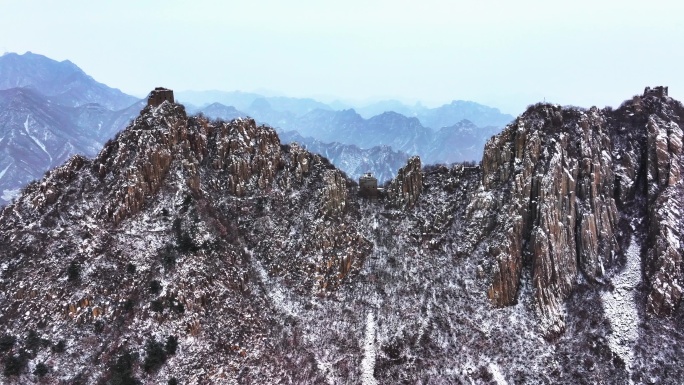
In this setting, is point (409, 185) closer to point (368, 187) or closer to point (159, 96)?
point (368, 187)

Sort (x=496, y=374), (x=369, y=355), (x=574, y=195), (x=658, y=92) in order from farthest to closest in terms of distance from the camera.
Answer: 1. (x=658, y=92)
2. (x=574, y=195)
3. (x=369, y=355)
4. (x=496, y=374)

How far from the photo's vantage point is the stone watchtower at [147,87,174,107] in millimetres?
69500

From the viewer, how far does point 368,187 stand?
237 feet

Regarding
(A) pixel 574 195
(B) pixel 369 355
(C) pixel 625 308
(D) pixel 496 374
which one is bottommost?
(B) pixel 369 355

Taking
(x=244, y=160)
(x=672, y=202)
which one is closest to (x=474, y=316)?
(x=672, y=202)

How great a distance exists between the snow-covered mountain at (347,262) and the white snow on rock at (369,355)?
0.65ft

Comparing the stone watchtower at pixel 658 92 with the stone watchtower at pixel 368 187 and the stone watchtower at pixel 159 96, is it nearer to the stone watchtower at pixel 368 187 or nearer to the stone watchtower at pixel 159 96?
the stone watchtower at pixel 368 187

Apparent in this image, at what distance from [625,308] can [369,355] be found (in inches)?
1370

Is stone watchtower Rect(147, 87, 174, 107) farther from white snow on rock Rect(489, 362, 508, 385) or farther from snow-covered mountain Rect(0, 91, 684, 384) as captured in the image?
white snow on rock Rect(489, 362, 508, 385)

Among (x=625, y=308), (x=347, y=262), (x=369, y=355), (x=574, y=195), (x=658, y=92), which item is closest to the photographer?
(x=625, y=308)

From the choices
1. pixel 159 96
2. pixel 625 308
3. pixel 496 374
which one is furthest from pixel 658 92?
pixel 159 96

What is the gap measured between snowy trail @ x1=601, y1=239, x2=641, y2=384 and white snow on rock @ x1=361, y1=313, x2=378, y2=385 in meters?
30.1

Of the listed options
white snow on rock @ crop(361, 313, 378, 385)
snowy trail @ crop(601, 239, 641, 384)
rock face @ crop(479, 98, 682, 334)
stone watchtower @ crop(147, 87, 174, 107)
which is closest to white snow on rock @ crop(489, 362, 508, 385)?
rock face @ crop(479, 98, 682, 334)

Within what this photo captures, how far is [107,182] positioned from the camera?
61719mm
